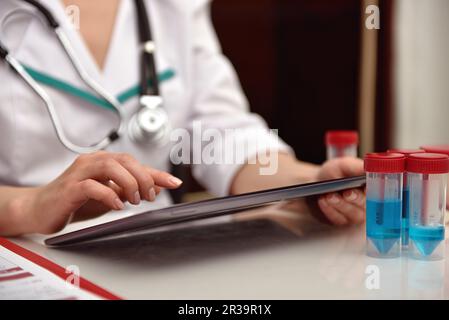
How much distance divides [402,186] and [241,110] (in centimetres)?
57

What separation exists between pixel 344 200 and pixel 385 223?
100 millimetres

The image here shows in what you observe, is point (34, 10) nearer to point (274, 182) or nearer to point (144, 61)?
point (144, 61)

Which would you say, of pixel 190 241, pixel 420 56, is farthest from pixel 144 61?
pixel 420 56

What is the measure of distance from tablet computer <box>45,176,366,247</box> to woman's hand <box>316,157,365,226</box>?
0.18 feet

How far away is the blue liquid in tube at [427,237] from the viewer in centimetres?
54

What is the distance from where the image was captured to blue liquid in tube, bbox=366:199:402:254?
0.55 metres

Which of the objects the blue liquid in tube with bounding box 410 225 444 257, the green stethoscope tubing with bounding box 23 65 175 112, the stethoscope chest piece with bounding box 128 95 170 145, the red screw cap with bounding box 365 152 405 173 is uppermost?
the green stethoscope tubing with bounding box 23 65 175 112

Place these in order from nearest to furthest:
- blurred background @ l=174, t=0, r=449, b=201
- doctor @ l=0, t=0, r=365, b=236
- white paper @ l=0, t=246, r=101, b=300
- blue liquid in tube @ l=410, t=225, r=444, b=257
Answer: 1. white paper @ l=0, t=246, r=101, b=300
2. blue liquid in tube @ l=410, t=225, r=444, b=257
3. doctor @ l=0, t=0, r=365, b=236
4. blurred background @ l=174, t=0, r=449, b=201

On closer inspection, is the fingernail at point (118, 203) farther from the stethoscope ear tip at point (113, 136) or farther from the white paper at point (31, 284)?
the stethoscope ear tip at point (113, 136)
